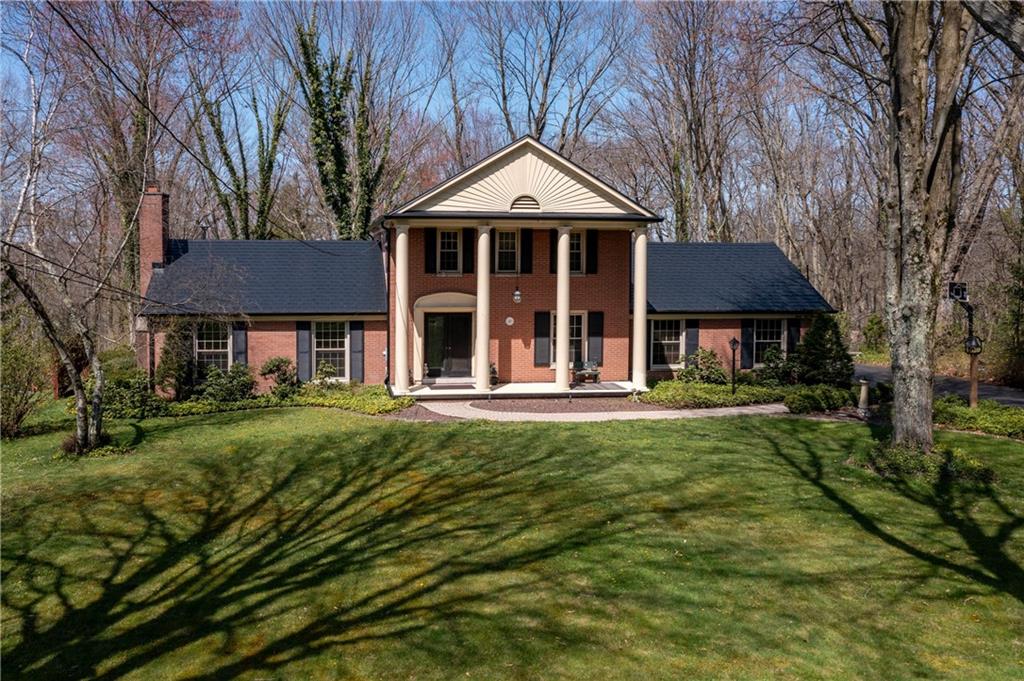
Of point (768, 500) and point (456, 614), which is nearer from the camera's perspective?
point (456, 614)

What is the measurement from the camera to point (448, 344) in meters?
23.7

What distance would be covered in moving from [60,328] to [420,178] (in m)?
26.1

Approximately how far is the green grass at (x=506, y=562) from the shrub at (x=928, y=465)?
15.3 inches

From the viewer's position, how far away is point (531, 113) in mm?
43000

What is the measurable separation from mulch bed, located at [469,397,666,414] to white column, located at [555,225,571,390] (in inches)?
28.6

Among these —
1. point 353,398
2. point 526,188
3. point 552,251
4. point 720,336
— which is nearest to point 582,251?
point 552,251

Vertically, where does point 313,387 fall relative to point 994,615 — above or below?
above

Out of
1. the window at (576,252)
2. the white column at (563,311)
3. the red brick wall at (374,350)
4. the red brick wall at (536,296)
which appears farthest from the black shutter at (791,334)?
the red brick wall at (374,350)

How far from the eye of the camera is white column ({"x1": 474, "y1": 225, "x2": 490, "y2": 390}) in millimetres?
21469

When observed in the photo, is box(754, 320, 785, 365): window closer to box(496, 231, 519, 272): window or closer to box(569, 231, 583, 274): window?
box(569, 231, 583, 274): window

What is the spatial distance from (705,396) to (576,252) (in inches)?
244

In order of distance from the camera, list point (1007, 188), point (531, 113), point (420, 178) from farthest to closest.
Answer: point (420, 178), point (531, 113), point (1007, 188)

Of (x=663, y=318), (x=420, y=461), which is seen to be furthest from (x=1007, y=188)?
(x=420, y=461)

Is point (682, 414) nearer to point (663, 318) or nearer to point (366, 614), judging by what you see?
point (663, 318)
